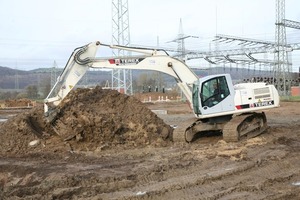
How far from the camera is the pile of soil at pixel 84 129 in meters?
12.4

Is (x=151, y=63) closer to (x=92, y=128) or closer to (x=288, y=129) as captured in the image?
(x=92, y=128)

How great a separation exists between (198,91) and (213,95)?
0.50 meters

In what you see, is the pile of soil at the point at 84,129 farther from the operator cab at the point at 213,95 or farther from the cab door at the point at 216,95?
the cab door at the point at 216,95

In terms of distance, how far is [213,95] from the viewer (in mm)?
13188

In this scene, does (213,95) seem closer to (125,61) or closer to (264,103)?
(264,103)

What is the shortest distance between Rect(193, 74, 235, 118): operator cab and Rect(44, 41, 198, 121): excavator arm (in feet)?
2.14

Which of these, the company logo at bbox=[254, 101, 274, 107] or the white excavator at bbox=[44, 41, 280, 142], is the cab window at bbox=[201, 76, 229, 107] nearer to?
the white excavator at bbox=[44, 41, 280, 142]

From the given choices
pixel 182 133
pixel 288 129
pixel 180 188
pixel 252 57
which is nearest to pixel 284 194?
pixel 180 188

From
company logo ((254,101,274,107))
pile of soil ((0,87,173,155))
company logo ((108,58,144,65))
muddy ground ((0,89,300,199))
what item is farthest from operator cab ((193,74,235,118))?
company logo ((108,58,144,65))

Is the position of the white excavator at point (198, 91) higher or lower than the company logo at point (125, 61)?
lower

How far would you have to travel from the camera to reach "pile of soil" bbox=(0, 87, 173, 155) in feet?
40.7

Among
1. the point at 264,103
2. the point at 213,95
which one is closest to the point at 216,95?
the point at 213,95

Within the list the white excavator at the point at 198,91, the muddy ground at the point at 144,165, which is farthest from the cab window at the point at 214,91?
the muddy ground at the point at 144,165

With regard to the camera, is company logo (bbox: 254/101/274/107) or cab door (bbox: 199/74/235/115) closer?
cab door (bbox: 199/74/235/115)
